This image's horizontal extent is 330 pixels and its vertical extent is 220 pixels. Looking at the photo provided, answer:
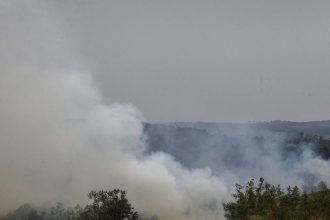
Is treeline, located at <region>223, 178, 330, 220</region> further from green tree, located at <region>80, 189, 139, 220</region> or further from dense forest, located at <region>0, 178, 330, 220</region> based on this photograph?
green tree, located at <region>80, 189, 139, 220</region>

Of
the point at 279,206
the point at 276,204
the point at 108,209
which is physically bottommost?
the point at 279,206

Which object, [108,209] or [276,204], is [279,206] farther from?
[108,209]

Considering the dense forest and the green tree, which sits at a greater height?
the green tree

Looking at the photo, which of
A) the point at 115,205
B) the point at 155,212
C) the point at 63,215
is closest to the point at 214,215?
the point at 155,212

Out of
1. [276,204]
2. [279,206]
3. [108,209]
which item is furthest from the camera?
[108,209]

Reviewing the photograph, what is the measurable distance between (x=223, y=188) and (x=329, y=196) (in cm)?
14060

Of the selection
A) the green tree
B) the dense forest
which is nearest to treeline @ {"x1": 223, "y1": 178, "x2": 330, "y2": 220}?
the dense forest

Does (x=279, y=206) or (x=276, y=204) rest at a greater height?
(x=276, y=204)

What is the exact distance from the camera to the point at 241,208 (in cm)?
4797

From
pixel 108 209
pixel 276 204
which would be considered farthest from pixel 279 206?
pixel 108 209

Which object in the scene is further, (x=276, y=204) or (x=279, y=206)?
(x=276, y=204)

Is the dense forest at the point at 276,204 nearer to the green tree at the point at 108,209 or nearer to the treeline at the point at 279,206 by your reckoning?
the treeline at the point at 279,206

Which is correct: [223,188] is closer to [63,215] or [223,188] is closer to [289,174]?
[289,174]

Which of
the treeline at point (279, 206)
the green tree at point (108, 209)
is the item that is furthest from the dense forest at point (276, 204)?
the green tree at point (108, 209)
